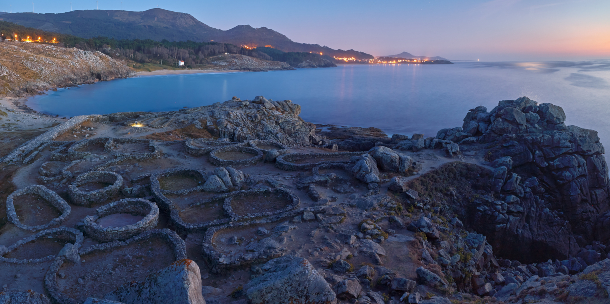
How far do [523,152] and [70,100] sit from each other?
64914mm

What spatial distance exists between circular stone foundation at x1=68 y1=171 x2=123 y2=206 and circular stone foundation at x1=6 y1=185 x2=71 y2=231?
59cm

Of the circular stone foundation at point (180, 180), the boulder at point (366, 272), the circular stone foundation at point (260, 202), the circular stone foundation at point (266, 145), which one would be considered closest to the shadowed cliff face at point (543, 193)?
the circular stone foundation at point (260, 202)

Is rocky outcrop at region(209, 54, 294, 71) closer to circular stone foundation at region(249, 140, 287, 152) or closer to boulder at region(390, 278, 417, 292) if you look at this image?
circular stone foundation at region(249, 140, 287, 152)

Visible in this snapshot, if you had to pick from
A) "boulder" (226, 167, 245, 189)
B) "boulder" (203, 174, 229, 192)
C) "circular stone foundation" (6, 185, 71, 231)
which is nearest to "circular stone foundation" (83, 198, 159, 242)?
"circular stone foundation" (6, 185, 71, 231)

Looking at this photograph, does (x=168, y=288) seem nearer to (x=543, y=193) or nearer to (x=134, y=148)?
(x=134, y=148)

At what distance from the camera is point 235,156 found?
2205 centimetres

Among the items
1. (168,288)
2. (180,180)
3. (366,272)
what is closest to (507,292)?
(366,272)

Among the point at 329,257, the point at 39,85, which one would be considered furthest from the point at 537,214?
the point at 39,85

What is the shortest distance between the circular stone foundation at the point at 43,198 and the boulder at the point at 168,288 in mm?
7752

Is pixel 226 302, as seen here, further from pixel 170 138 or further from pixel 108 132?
pixel 108 132

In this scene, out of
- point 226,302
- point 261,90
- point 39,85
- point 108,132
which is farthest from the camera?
point 261,90

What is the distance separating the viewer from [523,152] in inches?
934

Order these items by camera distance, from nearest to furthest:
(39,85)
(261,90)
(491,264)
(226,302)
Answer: (226,302)
(491,264)
(39,85)
(261,90)

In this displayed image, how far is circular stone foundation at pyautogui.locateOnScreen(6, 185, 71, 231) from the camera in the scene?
1277cm
